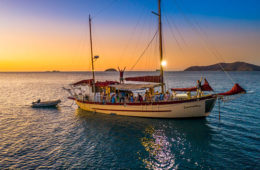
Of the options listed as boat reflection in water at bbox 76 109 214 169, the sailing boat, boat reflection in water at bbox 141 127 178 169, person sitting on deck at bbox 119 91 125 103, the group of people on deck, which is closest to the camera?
boat reflection in water at bbox 141 127 178 169

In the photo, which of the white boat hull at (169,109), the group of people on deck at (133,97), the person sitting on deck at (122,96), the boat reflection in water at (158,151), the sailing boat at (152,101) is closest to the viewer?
the boat reflection in water at (158,151)

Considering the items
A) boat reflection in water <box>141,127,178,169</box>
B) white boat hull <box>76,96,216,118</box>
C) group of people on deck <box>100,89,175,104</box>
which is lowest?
boat reflection in water <box>141,127,178,169</box>

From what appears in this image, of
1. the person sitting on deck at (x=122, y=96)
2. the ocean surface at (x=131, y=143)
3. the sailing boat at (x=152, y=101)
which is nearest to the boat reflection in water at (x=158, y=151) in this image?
the ocean surface at (x=131, y=143)

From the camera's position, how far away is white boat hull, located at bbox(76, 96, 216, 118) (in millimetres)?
18906

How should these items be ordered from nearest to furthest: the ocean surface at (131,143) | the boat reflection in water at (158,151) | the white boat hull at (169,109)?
the boat reflection in water at (158,151) < the ocean surface at (131,143) < the white boat hull at (169,109)

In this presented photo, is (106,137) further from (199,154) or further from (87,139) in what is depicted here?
(199,154)

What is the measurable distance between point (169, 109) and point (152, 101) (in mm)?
2361

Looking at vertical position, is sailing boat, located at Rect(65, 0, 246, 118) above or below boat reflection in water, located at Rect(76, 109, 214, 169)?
above

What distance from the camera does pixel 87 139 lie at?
1517 centimetres

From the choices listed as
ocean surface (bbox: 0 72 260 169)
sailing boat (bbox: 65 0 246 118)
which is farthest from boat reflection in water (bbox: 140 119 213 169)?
sailing boat (bbox: 65 0 246 118)

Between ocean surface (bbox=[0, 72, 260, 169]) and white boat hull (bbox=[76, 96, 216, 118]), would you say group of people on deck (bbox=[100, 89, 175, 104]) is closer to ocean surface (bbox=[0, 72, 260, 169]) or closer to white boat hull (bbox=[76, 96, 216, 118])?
white boat hull (bbox=[76, 96, 216, 118])

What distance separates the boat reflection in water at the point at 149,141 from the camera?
11.3 meters

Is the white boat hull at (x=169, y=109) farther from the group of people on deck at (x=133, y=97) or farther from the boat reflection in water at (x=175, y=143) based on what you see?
the boat reflection in water at (x=175, y=143)

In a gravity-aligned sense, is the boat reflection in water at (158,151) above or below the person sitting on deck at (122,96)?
below
